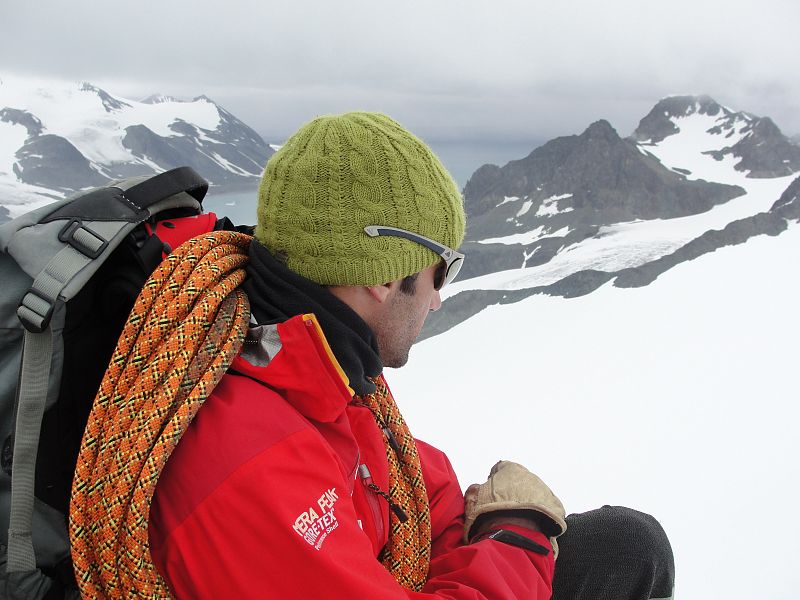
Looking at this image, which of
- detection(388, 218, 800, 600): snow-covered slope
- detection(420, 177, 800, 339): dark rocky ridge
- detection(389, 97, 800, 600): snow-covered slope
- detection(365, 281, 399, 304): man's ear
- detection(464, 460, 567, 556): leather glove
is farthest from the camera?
detection(420, 177, 800, 339): dark rocky ridge

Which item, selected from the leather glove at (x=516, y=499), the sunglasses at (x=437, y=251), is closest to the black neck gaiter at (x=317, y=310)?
the sunglasses at (x=437, y=251)

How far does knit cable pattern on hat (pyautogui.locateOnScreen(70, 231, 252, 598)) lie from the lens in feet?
4.96

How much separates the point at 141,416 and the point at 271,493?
1.38 feet

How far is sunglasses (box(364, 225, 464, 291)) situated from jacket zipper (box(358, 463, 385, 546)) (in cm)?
75

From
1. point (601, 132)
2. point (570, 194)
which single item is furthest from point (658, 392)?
point (601, 132)

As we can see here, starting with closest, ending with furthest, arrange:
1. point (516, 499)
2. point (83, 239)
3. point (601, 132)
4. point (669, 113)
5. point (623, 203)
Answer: point (83, 239)
point (516, 499)
point (623, 203)
point (601, 132)
point (669, 113)

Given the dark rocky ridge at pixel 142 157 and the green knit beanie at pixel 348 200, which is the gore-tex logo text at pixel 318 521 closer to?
the green knit beanie at pixel 348 200

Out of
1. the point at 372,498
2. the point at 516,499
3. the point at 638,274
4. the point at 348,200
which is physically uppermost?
the point at 348,200

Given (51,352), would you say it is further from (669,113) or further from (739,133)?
(669,113)

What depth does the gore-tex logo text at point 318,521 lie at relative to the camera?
1523 millimetres

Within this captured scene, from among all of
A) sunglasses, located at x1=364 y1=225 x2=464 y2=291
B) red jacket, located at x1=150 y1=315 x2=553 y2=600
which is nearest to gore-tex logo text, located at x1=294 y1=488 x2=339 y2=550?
red jacket, located at x1=150 y1=315 x2=553 y2=600

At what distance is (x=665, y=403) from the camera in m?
13.4

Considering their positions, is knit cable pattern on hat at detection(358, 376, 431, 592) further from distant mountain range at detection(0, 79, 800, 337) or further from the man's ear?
distant mountain range at detection(0, 79, 800, 337)

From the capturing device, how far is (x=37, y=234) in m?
1.64
